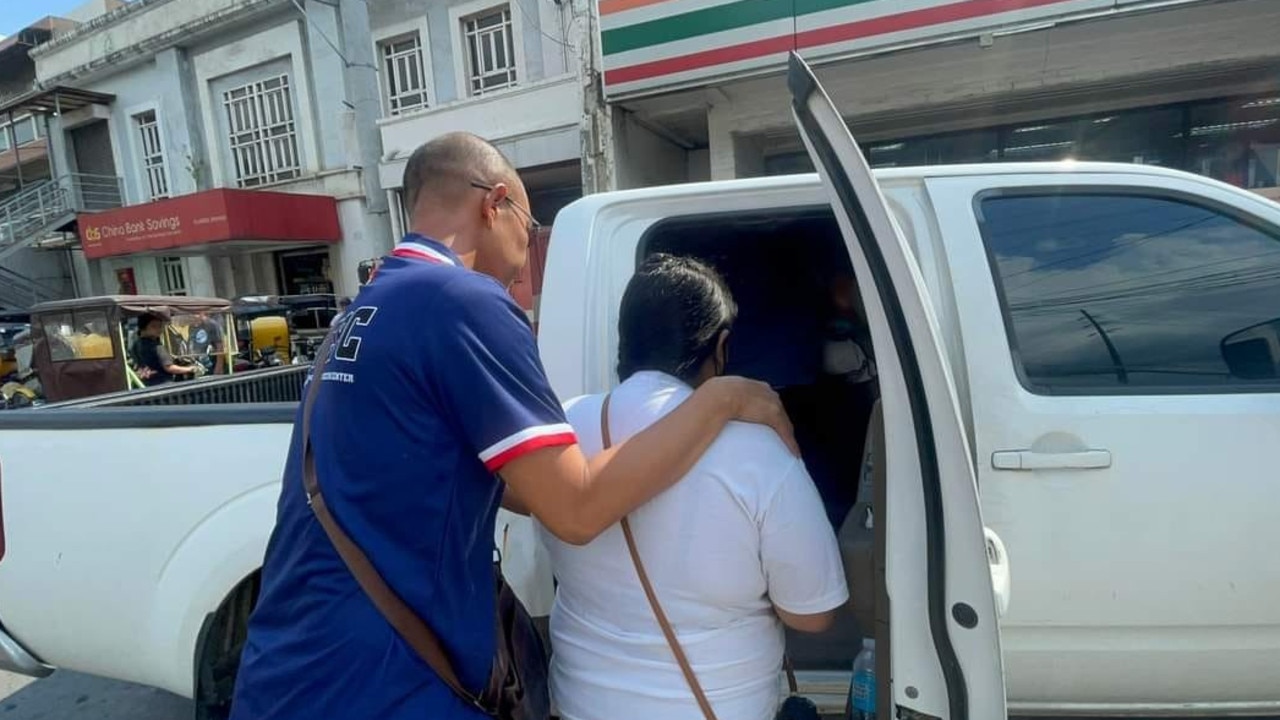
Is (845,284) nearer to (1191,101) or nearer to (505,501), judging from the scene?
(505,501)

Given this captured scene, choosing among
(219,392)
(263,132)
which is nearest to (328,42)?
(263,132)

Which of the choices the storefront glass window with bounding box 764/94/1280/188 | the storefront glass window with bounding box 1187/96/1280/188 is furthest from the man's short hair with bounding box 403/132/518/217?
the storefront glass window with bounding box 1187/96/1280/188

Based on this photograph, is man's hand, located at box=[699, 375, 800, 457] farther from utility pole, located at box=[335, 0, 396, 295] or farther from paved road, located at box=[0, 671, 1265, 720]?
utility pole, located at box=[335, 0, 396, 295]

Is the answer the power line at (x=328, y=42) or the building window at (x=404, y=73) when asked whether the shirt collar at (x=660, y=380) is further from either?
the power line at (x=328, y=42)

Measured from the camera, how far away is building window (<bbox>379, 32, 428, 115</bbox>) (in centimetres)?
1350

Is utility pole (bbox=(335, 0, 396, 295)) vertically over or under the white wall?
over

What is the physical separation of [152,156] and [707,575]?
2256 cm

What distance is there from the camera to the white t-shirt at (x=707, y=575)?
43.5 inches

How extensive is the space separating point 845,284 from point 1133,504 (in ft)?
4.66

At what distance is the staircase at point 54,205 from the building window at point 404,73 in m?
10.9

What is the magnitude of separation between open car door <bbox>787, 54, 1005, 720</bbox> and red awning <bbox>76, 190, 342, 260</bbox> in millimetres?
15943

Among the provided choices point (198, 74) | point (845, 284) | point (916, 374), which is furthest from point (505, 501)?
point (198, 74)

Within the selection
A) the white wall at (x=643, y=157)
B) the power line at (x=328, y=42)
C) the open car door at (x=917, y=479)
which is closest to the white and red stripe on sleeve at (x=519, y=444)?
the open car door at (x=917, y=479)

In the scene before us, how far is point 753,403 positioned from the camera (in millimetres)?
1135
